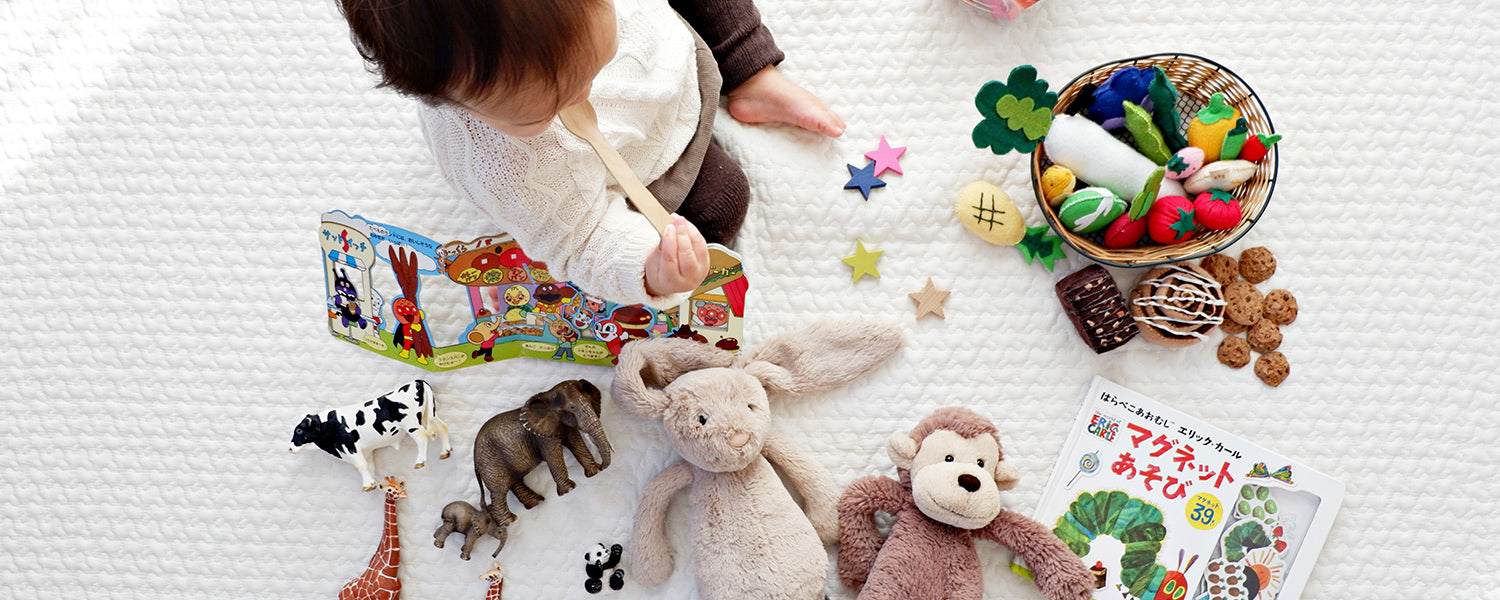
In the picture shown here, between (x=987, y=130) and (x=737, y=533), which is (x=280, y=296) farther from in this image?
(x=987, y=130)

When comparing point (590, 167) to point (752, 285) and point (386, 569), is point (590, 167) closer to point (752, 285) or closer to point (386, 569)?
point (752, 285)

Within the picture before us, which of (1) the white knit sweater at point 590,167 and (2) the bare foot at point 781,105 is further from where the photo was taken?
(2) the bare foot at point 781,105

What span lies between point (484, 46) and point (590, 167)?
22 centimetres

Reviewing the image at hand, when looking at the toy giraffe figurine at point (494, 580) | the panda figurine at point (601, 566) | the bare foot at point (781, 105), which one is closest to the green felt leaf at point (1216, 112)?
the bare foot at point (781, 105)

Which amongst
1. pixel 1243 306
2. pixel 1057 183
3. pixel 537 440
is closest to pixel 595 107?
pixel 537 440

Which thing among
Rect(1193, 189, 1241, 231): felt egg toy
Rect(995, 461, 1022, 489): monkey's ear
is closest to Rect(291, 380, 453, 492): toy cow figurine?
Rect(995, 461, 1022, 489): monkey's ear

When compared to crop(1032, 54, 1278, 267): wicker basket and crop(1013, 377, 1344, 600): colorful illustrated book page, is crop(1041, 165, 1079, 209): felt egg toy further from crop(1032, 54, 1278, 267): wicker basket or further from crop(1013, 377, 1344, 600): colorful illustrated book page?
crop(1013, 377, 1344, 600): colorful illustrated book page

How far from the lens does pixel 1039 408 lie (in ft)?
3.06

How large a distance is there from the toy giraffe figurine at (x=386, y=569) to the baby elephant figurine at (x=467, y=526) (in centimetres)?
5

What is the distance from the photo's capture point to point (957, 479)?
838mm

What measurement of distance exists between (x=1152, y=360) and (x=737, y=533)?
449 millimetres

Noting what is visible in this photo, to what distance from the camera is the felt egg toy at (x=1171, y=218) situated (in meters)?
0.86

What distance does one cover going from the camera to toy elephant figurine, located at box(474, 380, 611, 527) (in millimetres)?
875

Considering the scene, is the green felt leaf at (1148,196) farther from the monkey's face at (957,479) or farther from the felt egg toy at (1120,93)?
the monkey's face at (957,479)
